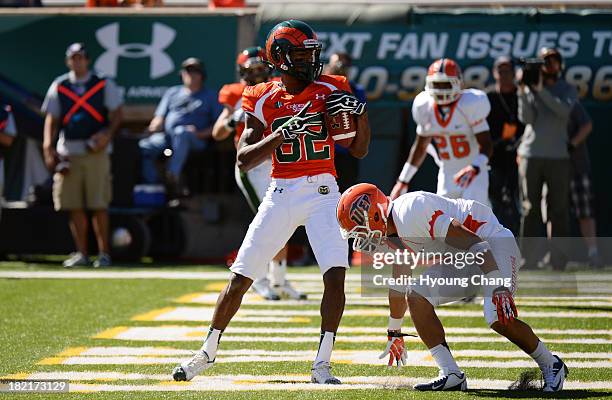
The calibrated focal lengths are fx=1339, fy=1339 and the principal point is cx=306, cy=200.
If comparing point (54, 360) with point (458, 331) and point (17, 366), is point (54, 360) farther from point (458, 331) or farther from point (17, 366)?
point (458, 331)

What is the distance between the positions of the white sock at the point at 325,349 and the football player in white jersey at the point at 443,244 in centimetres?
42

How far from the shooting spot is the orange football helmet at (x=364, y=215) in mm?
6332

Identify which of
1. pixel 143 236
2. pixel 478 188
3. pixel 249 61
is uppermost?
pixel 249 61

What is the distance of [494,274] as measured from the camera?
636 centimetres

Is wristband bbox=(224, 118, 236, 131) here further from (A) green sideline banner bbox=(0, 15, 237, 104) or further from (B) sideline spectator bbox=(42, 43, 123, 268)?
(A) green sideline banner bbox=(0, 15, 237, 104)

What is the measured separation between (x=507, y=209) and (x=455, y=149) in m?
3.21

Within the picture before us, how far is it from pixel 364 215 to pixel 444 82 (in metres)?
3.60

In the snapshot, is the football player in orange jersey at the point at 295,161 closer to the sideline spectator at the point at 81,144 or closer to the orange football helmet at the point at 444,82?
the orange football helmet at the point at 444,82

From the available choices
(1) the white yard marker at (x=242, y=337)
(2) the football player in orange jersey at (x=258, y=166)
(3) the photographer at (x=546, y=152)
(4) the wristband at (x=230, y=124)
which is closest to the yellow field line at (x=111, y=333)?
(1) the white yard marker at (x=242, y=337)

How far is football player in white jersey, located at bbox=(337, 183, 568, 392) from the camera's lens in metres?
6.30

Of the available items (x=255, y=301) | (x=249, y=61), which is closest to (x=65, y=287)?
(x=255, y=301)

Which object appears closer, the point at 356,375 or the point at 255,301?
the point at 356,375

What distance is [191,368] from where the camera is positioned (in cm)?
662

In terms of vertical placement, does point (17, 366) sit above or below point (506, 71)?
below
